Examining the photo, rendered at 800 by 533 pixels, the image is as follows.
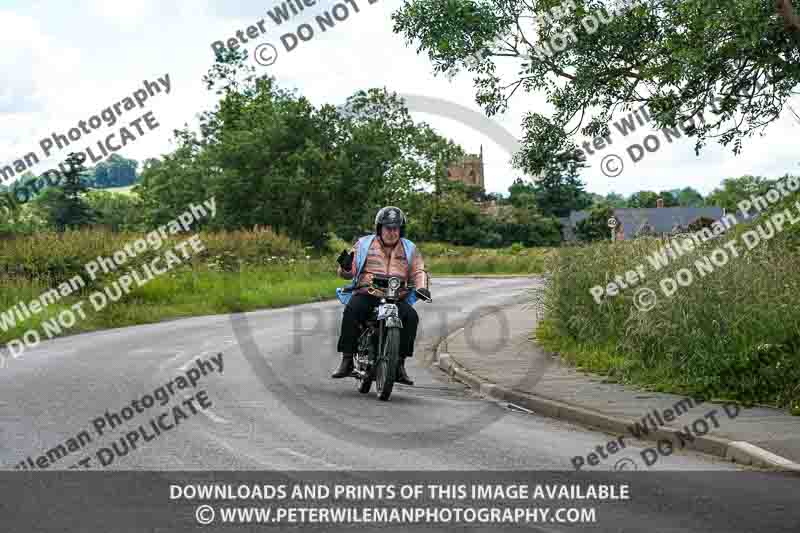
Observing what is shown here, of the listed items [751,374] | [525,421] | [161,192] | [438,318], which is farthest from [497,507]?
[161,192]

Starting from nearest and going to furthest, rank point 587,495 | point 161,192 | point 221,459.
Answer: point 587,495
point 221,459
point 161,192

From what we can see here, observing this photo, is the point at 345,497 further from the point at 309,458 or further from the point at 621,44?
the point at 621,44

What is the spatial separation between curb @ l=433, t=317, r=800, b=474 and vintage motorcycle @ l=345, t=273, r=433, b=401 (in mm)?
1541

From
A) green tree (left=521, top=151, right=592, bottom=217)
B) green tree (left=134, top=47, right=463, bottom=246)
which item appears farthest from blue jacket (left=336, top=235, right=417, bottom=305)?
green tree (left=521, top=151, right=592, bottom=217)

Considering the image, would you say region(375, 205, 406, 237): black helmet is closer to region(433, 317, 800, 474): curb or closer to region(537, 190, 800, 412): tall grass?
region(433, 317, 800, 474): curb

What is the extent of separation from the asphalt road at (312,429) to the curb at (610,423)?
20cm

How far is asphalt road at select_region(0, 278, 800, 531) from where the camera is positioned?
24.2 ft

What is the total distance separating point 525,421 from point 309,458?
3.28 meters

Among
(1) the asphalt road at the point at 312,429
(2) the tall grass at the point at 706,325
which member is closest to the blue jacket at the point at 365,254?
(1) the asphalt road at the point at 312,429

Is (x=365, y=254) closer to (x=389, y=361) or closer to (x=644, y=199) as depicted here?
(x=389, y=361)

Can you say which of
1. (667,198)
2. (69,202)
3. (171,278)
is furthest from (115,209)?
(171,278)

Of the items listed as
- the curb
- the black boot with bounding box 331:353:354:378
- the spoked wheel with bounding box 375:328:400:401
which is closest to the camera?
the curb

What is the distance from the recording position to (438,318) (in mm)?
25672

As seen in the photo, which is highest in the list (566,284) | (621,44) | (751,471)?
(621,44)
